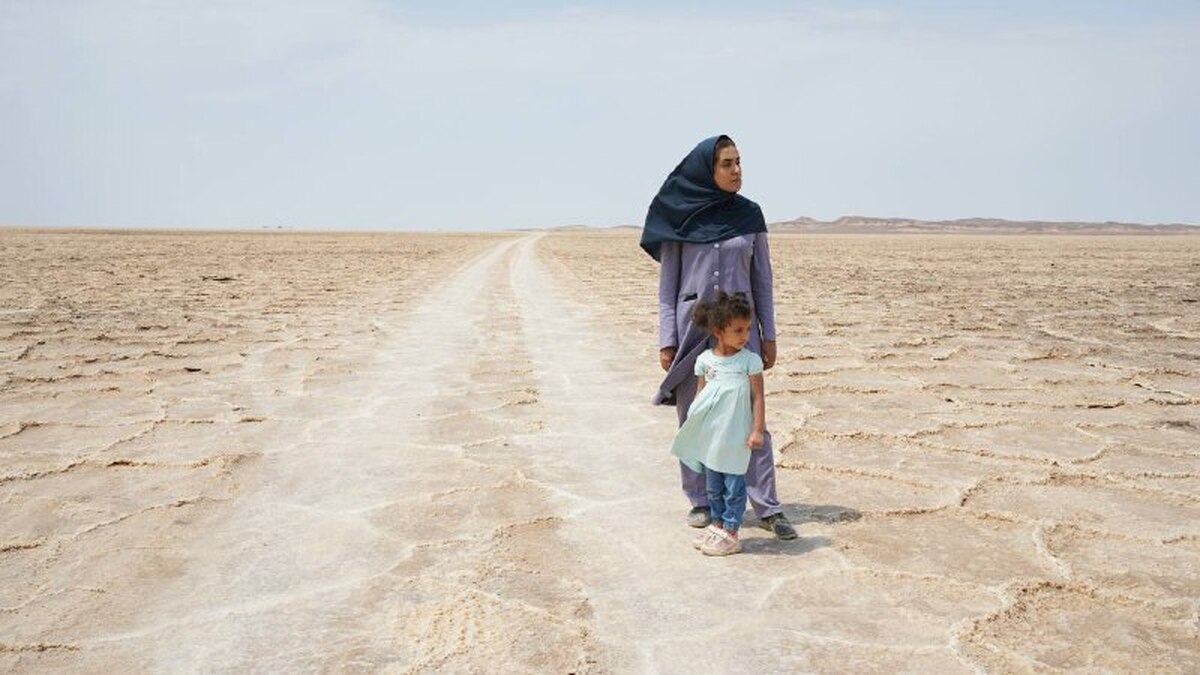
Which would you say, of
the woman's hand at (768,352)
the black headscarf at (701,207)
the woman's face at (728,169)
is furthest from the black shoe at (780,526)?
the woman's face at (728,169)

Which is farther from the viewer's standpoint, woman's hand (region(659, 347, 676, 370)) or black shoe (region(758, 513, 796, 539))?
woman's hand (region(659, 347, 676, 370))

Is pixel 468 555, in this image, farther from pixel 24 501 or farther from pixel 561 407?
pixel 561 407

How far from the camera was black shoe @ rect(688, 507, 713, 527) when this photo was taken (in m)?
3.42

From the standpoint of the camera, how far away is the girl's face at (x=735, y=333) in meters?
3.17

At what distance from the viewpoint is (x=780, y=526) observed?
335 centimetres

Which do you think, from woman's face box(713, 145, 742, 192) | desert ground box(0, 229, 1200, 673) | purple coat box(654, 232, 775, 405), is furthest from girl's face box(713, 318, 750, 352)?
desert ground box(0, 229, 1200, 673)

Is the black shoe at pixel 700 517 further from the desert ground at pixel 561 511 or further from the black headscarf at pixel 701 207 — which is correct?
the black headscarf at pixel 701 207

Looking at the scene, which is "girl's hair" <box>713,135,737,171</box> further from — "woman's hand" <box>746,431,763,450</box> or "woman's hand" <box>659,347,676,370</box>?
"woman's hand" <box>746,431,763,450</box>

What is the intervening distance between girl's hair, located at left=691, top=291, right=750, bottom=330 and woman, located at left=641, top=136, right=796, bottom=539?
7.7 inches

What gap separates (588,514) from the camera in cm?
356

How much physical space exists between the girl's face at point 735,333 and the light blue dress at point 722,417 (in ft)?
0.26

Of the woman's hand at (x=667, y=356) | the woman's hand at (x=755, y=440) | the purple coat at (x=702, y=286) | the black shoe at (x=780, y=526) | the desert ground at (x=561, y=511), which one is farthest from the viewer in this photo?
the woman's hand at (x=667, y=356)

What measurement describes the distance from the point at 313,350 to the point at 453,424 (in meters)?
3.08

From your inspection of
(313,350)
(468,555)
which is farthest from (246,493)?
(313,350)
